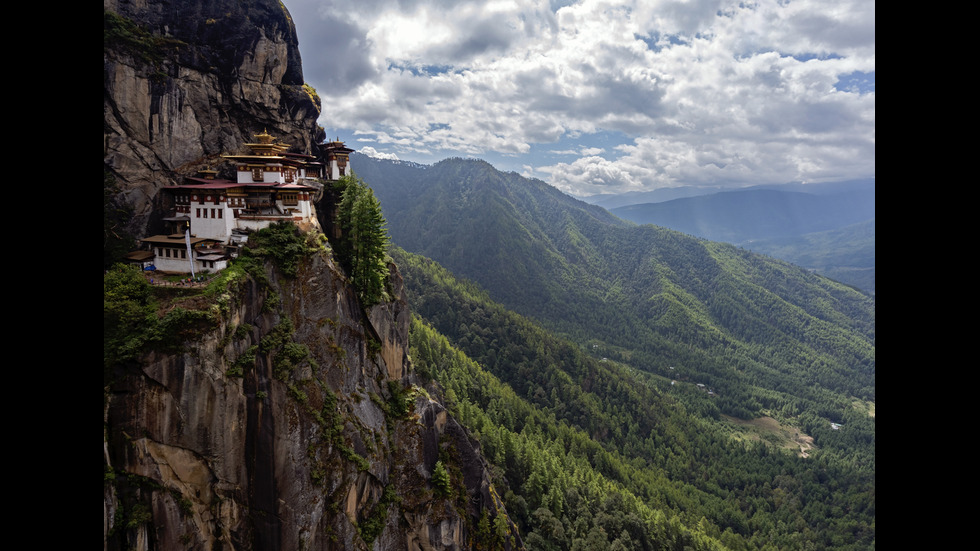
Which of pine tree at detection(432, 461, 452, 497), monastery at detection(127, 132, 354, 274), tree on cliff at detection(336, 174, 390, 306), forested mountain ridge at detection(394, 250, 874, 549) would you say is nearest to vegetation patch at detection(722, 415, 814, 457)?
forested mountain ridge at detection(394, 250, 874, 549)

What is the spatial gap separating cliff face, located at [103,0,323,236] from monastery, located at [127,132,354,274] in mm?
3915

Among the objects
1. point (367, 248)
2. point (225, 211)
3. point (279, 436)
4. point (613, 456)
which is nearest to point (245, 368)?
point (279, 436)

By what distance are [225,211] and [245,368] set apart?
51.2 ft

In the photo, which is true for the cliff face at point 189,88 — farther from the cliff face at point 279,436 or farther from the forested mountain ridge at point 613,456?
the forested mountain ridge at point 613,456

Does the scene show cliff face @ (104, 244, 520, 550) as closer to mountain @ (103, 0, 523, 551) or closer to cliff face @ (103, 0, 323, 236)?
mountain @ (103, 0, 523, 551)

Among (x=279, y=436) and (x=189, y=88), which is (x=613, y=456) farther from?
(x=189, y=88)

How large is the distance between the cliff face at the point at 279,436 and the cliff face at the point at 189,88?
61.4 feet

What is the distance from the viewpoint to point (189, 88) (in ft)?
154

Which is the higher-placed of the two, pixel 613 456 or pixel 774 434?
pixel 613 456

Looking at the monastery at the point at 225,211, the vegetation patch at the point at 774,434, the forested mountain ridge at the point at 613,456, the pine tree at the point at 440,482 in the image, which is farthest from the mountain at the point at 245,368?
the vegetation patch at the point at 774,434

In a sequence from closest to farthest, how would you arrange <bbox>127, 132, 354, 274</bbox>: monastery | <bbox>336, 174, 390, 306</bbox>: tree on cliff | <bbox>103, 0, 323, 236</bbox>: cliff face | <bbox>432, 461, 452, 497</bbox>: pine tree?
<bbox>127, 132, 354, 274</bbox>: monastery < <bbox>103, 0, 323, 236</bbox>: cliff face < <bbox>336, 174, 390, 306</bbox>: tree on cliff < <bbox>432, 461, 452, 497</bbox>: pine tree

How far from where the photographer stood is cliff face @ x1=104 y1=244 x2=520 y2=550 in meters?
27.8

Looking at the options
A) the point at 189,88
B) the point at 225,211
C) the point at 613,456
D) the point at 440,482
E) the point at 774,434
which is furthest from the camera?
the point at 774,434

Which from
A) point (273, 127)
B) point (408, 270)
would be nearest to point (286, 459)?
point (273, 127)
